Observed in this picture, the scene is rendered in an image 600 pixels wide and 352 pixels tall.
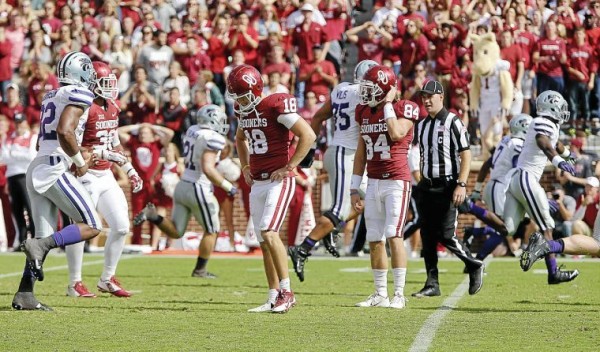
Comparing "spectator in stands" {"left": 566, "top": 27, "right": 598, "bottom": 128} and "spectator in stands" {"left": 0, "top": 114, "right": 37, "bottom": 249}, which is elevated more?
"spectator in stands" {"left": 566, "top": 27, "right": 598, "bottom": 128}

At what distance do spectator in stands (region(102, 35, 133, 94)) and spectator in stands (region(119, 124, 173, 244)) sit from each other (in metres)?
1.23

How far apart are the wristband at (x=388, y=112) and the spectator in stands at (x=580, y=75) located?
29.4ft

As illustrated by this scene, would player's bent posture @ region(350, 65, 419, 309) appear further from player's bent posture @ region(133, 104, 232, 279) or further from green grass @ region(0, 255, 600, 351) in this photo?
player's bent posture @ region(133, 104, 232, 279)

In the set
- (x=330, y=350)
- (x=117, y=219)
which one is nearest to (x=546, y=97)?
(x=117, y=219)

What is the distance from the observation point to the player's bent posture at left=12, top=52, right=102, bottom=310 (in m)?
8.62

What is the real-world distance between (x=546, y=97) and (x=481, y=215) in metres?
1.82

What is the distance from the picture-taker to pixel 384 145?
30.2ft

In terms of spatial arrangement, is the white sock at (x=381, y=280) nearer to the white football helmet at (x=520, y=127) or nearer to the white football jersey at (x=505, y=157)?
the white football jersey at (x=505, y=157)

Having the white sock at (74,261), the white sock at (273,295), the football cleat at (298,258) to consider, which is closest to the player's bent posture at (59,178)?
the white sock at (74,261)

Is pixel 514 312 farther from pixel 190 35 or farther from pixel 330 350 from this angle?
pixel 190 35

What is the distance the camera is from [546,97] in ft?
37.1

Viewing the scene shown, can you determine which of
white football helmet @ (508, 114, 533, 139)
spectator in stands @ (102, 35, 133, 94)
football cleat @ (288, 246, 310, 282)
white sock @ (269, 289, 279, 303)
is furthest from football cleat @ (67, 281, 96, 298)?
spectator in stands @ (102, 35, 133, 94)

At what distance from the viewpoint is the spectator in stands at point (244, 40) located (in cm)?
1861

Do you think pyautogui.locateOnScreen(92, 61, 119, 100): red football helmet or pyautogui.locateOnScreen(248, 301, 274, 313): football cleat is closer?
pyautogui.locateOnScreen(248, 301, 274, 313): football cleat
